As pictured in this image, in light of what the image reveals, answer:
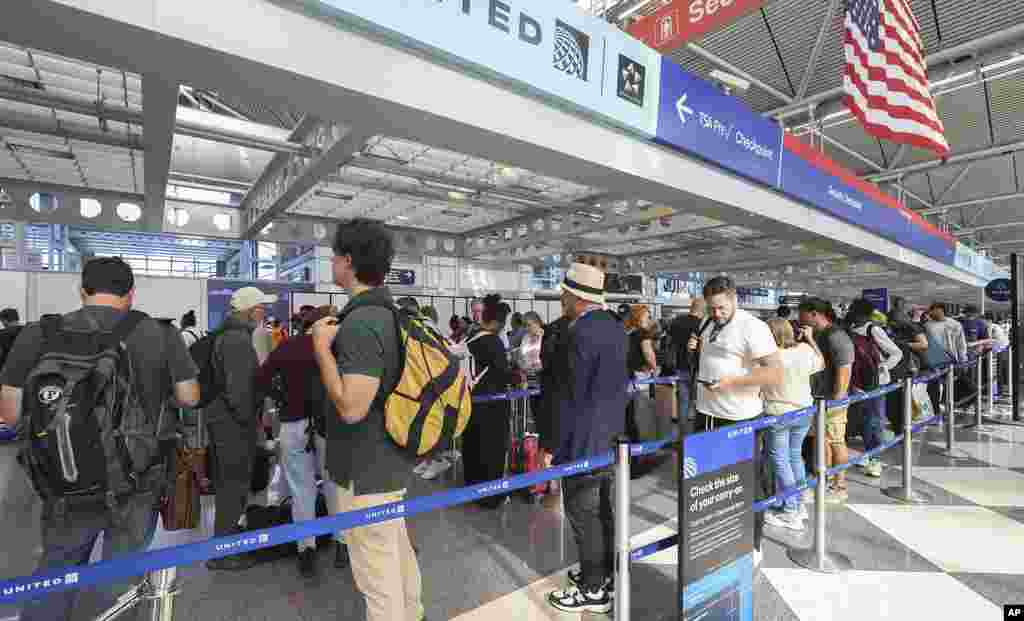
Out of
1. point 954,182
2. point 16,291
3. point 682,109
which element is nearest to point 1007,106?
point 954,182

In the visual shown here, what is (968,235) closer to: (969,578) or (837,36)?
(837,36)

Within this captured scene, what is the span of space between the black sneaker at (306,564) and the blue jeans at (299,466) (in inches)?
2.0

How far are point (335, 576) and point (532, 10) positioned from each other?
3.88 meters

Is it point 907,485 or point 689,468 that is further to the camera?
point 907,485

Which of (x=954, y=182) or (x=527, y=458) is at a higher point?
(x=954, y=182)

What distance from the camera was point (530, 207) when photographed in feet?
35.4

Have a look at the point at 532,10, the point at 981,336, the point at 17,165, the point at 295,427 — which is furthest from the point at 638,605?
the point at 17,165

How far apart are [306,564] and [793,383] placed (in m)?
3.49

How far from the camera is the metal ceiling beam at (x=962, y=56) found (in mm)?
6535

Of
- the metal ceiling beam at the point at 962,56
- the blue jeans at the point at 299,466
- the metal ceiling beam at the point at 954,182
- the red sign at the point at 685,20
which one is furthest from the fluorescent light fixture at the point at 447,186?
the metal ceiling beam at the point at 954,182

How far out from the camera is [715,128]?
5.18 m

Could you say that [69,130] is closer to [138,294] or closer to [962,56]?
[138,294]

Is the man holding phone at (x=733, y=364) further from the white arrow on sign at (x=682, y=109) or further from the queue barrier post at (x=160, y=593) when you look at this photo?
the queue barrier post at (x=160, y=593)

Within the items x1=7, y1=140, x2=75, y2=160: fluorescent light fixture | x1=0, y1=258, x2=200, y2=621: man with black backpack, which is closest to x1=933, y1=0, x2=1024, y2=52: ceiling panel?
x1=0, y1=258, x2=200, y2=621: man with black backpack
